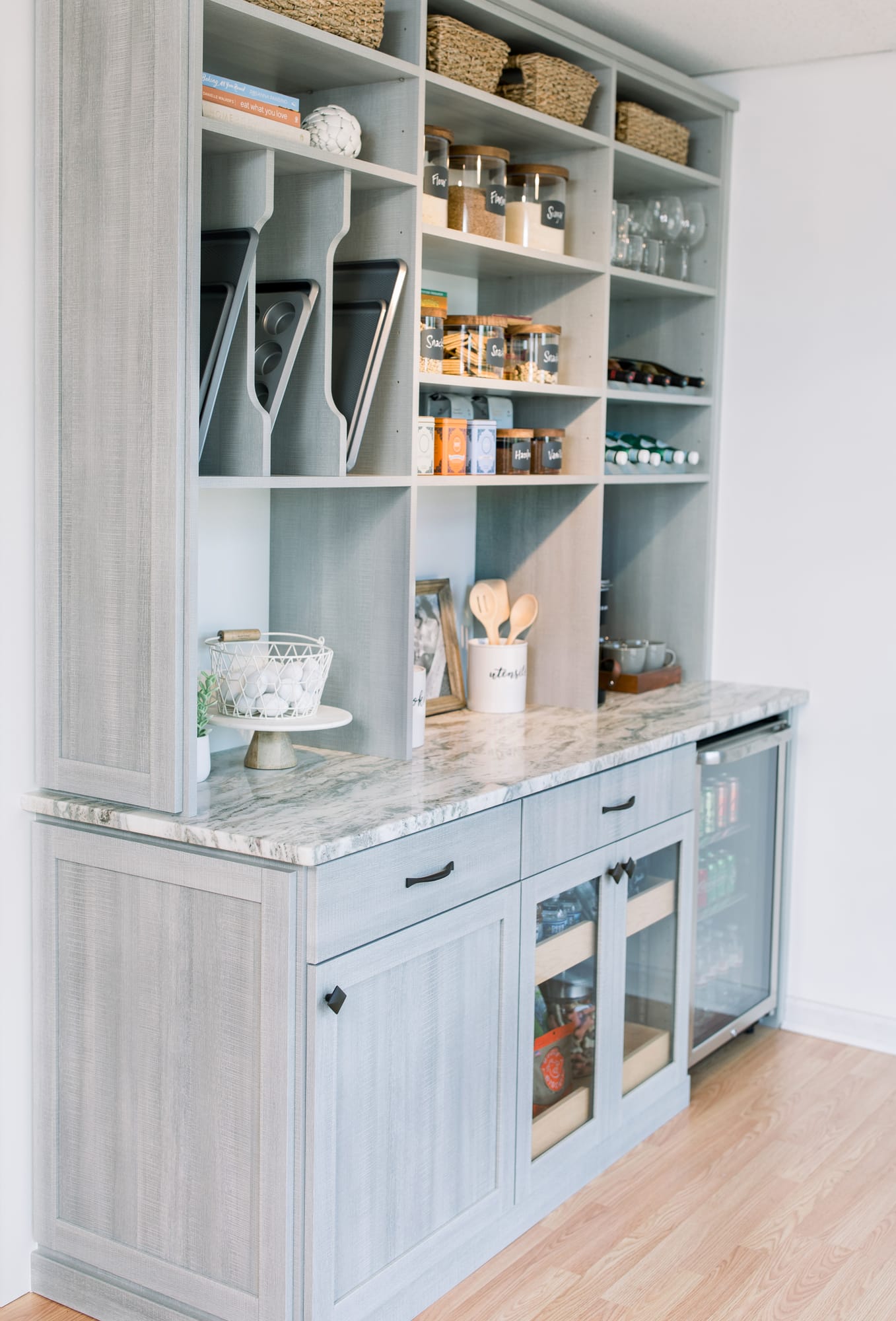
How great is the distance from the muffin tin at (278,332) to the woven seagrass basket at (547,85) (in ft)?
2.76

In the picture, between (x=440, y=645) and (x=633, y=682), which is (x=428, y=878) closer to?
(x=440, y=645)

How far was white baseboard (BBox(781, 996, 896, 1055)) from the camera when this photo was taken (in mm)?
3447

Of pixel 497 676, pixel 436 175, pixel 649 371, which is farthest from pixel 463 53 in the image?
pixel 497 676

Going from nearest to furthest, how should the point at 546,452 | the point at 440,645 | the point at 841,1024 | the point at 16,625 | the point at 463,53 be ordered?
the point at 16,625 < the point at 463,53 < the point at 546,452 < the point at 440,645 < the point at 841,1024

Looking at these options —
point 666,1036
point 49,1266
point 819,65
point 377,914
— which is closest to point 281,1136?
point 377,914

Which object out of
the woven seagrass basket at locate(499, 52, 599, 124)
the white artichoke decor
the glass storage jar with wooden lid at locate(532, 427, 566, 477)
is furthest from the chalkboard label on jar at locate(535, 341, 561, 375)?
the white artichoke decor

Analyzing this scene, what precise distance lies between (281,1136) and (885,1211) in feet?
4.51

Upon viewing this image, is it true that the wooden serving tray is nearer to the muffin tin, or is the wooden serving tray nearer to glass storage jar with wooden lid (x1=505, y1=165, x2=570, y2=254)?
glass storage jar with wooden lid (x1=505, y1=165, x2=570, y2=254)

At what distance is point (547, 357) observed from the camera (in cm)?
304

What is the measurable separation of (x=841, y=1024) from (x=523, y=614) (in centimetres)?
136

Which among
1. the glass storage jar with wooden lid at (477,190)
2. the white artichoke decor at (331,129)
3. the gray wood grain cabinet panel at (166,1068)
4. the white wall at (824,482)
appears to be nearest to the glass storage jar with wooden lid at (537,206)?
the glass storage jar with wooden lid at (477,190)

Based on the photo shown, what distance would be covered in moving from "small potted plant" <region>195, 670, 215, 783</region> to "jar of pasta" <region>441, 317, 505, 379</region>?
885mm

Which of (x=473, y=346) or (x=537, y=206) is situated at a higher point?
(x=537, y=206)

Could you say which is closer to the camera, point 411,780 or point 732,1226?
point 411,780
